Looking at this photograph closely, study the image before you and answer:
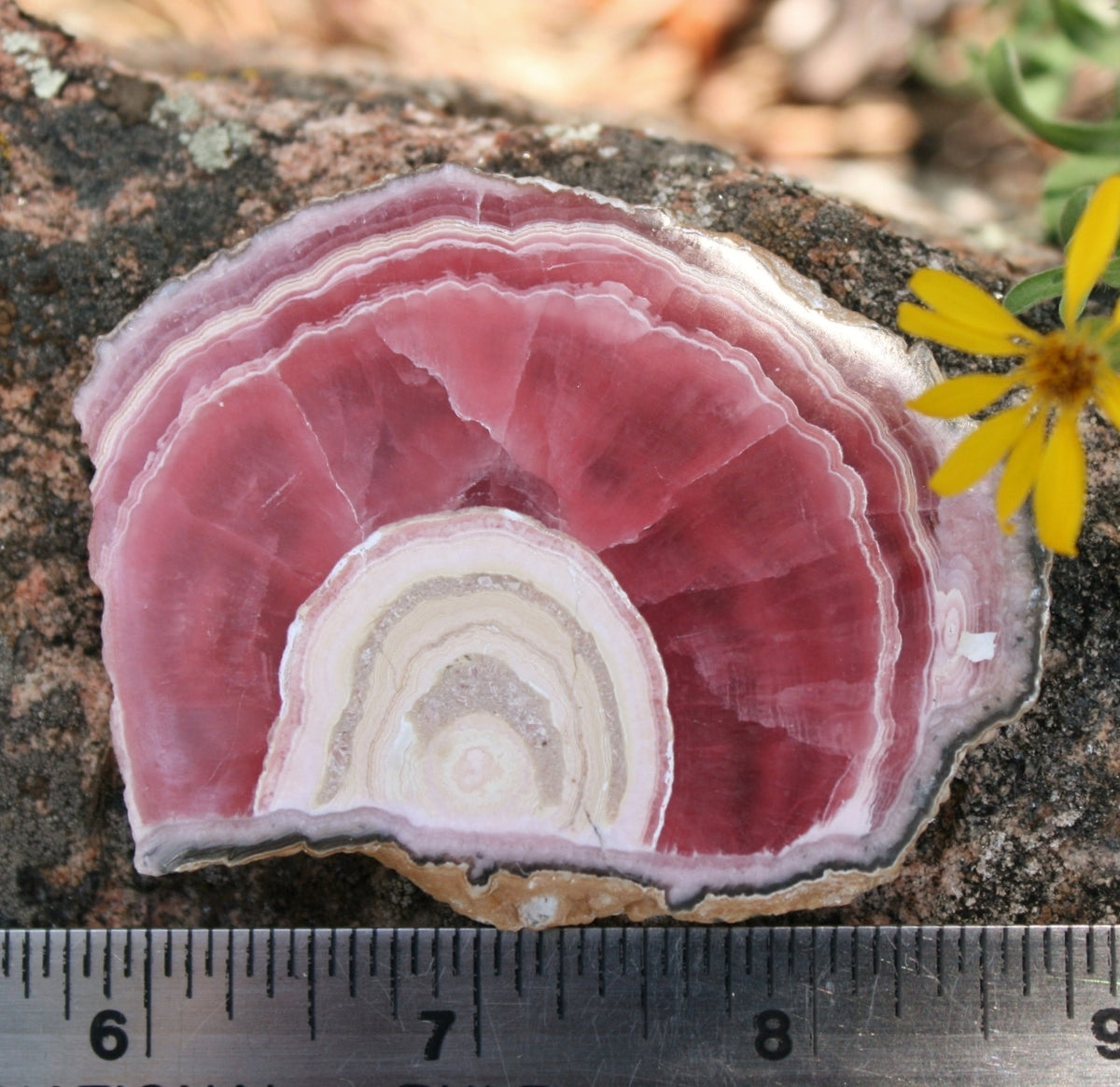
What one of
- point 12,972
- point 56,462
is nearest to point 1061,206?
point 56,462

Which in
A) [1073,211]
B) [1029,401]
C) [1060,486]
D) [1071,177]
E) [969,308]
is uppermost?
[1071,177]

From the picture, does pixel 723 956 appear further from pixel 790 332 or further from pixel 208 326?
pixel 208 326

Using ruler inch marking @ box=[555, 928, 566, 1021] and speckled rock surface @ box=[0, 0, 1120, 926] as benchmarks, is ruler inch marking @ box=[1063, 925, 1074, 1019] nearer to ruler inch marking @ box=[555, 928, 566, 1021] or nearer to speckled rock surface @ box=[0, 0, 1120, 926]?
speckled rock surface @ box=[0, 0, 1120, 926]

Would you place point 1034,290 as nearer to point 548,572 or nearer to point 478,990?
point 548,572

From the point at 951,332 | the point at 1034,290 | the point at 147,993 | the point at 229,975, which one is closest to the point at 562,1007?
the point at 229,975

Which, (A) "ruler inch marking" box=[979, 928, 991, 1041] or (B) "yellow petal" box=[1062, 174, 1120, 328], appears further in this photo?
(A) "ruler inch marking" box=[979, 928, 991, 1041]

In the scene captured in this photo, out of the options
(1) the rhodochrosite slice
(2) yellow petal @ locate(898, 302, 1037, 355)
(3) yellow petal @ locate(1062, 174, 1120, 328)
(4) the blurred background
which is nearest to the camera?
(3) yellow petal @ locate(1062, 174, 1120, 328)

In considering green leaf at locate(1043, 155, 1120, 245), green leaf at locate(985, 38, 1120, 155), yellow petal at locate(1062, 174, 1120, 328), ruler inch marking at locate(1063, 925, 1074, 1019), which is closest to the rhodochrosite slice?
yellow petal at locate(1062, 174, 1120, 328)
